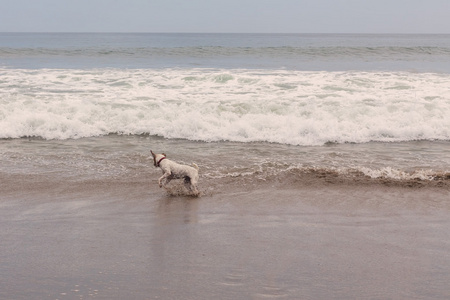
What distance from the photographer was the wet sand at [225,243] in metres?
3.63

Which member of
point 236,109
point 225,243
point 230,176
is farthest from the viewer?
point 236,109

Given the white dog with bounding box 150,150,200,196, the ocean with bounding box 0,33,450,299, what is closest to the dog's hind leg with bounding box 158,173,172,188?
the white dog with bounding box 150,150,200,196

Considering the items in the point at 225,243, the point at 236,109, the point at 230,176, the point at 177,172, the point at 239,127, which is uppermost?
the point at 236,109

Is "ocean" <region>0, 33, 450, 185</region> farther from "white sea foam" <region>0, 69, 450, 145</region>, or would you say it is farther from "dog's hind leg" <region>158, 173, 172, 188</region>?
"dog's hind leg" <region>158, 173, 172, 188</region>

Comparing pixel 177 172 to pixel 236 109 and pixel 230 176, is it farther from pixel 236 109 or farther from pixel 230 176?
pixel 236 109

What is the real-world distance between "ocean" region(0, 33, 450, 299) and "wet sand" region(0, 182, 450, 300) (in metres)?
0.02

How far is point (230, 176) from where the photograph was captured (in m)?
6.96

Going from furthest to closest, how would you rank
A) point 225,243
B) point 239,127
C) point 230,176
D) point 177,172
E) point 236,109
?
point 236,109
point 239,127
point 230,176
point 177,172
point 225,243

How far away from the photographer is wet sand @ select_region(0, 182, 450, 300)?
3631 millimetres

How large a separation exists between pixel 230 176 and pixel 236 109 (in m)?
5.19

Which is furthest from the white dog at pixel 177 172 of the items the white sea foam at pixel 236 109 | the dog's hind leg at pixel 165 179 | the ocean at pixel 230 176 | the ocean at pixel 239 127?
the white sea foam at pixel 236 109

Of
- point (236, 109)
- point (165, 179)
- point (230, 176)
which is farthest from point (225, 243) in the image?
point (236, 109)

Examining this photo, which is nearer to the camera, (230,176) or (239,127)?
(230,176)

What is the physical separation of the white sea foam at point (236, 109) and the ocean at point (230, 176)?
0.05 metres
